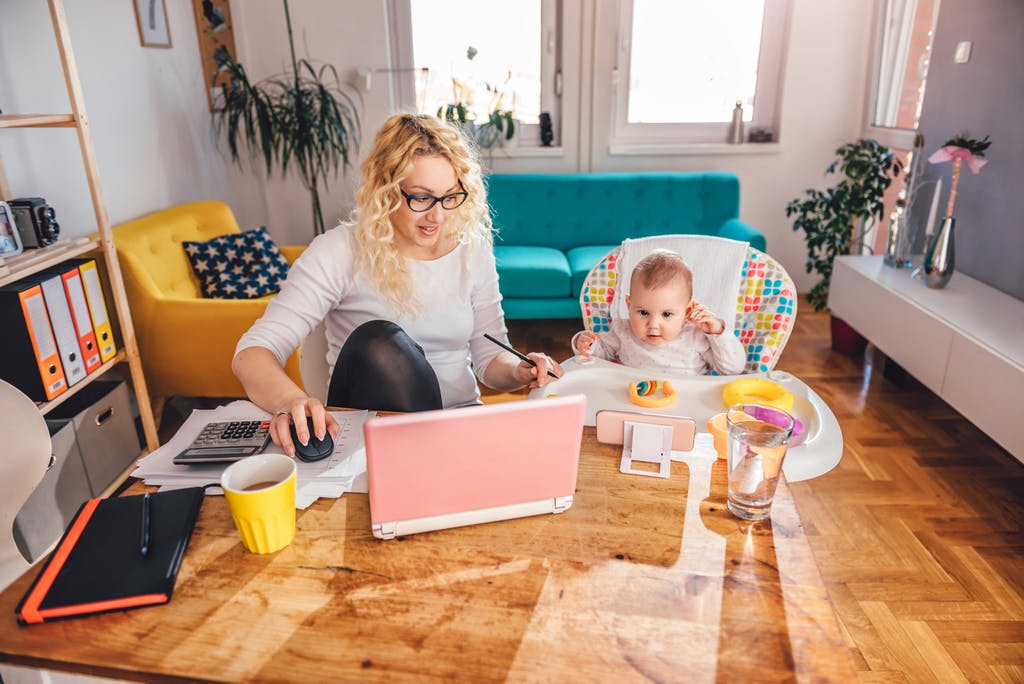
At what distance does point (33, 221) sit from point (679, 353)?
6.31 ft

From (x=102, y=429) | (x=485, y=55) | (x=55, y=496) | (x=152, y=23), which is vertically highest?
(x=152, y=23)

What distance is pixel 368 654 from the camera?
0.69 meters

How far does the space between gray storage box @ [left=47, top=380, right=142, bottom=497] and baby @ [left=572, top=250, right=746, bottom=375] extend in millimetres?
1583

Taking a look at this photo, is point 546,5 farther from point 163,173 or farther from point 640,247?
point 640,247

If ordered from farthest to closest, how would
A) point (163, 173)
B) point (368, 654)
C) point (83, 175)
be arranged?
point (163, 173) < point (83, 175) < point (368, 654)

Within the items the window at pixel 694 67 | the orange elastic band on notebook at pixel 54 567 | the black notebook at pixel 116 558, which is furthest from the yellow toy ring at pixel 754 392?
the window at pixel 694 67

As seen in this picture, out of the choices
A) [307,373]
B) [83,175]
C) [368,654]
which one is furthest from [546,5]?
[368,654]

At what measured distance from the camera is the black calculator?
3.31 feet

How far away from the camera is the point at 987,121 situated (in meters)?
2.80

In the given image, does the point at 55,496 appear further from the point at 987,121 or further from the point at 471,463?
the point at 987,121

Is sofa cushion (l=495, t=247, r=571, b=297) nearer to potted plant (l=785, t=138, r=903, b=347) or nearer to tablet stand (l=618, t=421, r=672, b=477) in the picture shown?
potted plant (l=785, t=138, r=903, b=347)

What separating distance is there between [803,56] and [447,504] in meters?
3.98

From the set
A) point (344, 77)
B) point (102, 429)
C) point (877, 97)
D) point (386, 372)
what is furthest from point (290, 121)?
point (877, 97)

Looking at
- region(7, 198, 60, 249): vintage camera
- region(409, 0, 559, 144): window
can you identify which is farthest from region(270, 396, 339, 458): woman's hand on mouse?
region(409, 0, 559, 144): window
